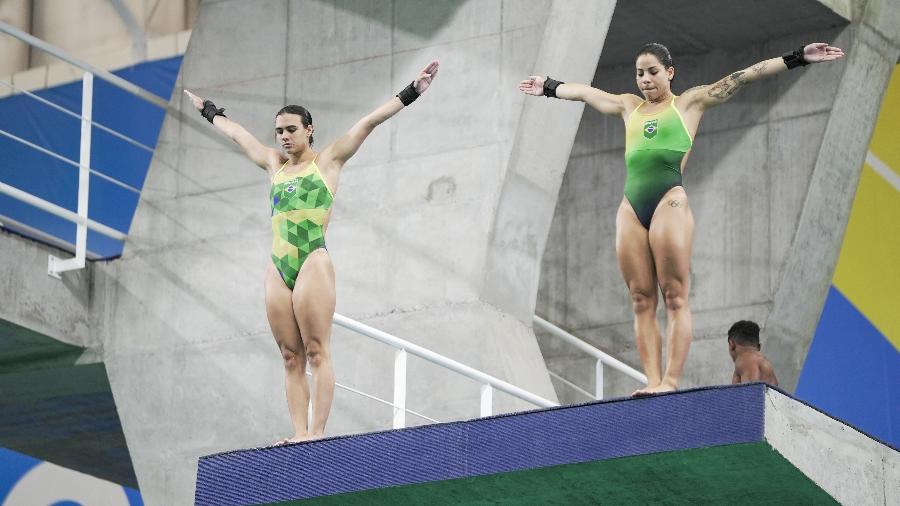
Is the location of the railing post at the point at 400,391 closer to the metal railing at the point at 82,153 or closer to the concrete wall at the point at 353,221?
the concrete wall at the point at 353,221

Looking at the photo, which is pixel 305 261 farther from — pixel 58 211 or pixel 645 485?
pixel 58 211

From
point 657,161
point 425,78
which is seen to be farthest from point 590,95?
point 425,78

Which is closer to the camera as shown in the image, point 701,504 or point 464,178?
point 701,504

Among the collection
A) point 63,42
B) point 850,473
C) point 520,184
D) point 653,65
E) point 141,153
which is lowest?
point 850,473

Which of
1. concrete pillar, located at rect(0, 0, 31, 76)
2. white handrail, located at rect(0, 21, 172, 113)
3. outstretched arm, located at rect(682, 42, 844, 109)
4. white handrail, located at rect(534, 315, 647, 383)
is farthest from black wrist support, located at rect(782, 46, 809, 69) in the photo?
concrete pillar, located at rect(0, 0, 31, 76)

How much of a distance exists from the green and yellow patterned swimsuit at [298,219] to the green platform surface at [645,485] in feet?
4.91

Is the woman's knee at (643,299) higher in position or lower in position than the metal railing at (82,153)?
lower

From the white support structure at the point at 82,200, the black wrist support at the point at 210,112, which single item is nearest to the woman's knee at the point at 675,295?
the black wrist support at the point at 210,112

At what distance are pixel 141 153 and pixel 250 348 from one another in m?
2.37

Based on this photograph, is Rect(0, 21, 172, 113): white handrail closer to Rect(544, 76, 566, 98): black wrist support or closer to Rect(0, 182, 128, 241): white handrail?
Rect(0, 182, 128, 241): white handrail

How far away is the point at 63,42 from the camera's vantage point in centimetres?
1861

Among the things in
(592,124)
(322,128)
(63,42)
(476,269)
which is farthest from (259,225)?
(592,124)

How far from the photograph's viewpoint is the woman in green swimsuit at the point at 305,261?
12344 mm

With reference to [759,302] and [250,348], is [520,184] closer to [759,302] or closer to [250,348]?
[250,348]
